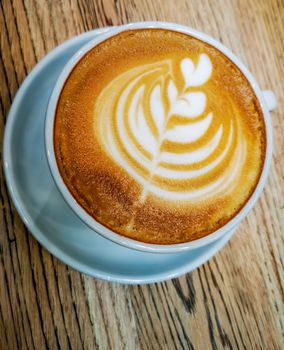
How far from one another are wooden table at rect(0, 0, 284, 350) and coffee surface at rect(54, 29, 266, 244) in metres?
0.20

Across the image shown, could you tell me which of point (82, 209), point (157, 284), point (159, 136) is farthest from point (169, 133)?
point (157, 284)

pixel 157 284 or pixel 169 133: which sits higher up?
pixel 169 133

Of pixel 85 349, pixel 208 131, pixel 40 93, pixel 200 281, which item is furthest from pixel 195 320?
pixel 40 93

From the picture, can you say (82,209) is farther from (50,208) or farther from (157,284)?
(157,284)

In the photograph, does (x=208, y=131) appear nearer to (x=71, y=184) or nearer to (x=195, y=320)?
(x=71, y=184)

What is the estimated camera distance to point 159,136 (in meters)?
0.54

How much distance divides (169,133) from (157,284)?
11.8 inches

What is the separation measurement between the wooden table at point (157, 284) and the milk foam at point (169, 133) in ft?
0.77

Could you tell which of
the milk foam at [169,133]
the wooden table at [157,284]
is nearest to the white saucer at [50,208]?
the wooden table at [157,284]

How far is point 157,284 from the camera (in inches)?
28.1

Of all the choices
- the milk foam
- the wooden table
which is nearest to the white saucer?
the wooden table

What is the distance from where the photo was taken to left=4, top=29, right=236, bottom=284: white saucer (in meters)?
0.64

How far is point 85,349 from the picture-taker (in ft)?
2.22

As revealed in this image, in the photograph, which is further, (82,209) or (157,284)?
(157,284)
